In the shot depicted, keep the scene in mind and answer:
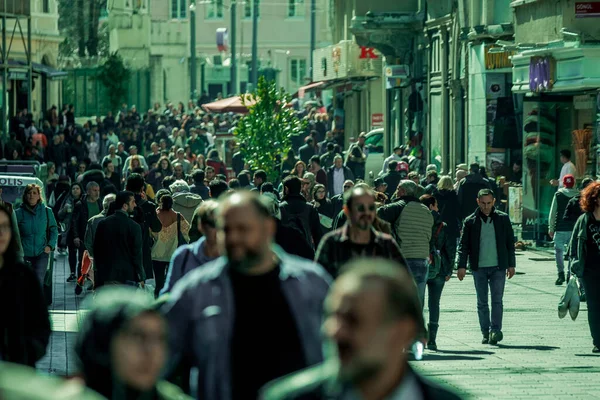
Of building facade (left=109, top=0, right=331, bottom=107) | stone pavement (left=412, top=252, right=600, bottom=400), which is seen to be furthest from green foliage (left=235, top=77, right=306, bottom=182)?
building facade (left=109, top=0, right=331, bottom=107)

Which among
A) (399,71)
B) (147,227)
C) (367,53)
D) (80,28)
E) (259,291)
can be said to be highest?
(80,28)

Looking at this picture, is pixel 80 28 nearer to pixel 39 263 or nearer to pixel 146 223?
pixel 146 223

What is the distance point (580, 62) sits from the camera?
26344mm

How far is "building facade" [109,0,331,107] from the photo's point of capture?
97062 millimetres

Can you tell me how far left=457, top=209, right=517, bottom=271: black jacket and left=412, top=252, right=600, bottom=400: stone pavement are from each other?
29.1 inches

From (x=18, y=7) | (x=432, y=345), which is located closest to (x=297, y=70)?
(x=18, y=7)

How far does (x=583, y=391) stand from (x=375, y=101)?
45.3 meters

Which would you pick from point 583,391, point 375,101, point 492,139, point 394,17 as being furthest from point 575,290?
point 375,101

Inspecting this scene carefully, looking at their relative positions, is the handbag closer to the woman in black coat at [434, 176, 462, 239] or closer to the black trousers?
the black trousers

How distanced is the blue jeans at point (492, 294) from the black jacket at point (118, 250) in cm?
313

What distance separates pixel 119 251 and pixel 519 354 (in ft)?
11.6

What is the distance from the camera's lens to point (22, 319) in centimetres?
746

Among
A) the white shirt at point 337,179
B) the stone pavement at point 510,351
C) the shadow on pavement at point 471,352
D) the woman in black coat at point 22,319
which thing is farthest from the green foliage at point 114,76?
the woman in black coat at point 22,319

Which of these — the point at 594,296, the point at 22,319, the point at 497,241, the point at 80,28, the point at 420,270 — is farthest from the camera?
the point at 80,28
